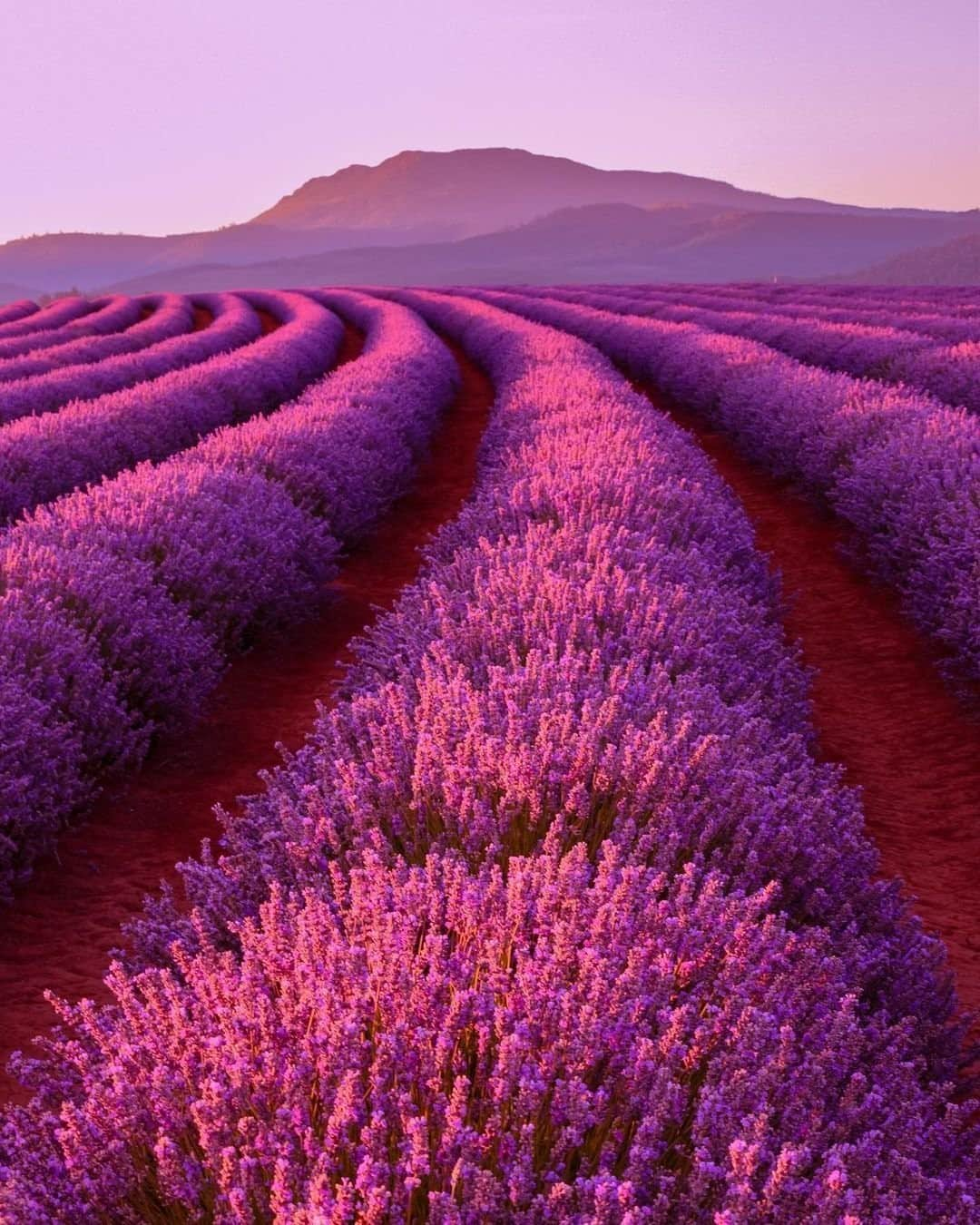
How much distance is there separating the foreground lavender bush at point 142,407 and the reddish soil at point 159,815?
2445 mm

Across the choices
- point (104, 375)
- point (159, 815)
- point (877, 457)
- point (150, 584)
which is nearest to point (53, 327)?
point (104, 375)

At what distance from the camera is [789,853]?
250cm

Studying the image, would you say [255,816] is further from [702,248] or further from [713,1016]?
[702,248]

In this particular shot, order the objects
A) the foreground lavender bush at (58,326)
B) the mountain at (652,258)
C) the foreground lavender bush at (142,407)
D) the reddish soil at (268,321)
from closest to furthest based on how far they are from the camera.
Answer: the foreground lavender bush at (142,407) → the foreground lavender bush at (58,326) → the reddish soil at (268,321) → the mountain at (652,258)

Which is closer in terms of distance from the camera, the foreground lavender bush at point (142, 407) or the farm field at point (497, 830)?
the farm field at point (497, 830)

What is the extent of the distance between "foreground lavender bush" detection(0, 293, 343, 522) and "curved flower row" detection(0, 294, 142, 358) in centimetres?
312

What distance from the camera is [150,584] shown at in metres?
5.21

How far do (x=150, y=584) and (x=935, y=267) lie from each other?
9790cm

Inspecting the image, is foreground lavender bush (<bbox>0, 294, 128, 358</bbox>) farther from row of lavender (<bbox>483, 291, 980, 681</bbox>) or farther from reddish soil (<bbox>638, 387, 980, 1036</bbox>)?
reddish soil (<bbox>638, 387, 980, 1036</bbox>)

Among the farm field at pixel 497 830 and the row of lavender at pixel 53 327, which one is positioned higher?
the row of lavender at pixel 53 327

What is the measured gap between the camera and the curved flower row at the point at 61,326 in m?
20.4

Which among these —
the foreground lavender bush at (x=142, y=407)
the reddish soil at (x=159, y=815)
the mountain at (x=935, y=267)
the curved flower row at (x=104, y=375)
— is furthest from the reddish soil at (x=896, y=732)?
the mountain at (x=935, y=267)

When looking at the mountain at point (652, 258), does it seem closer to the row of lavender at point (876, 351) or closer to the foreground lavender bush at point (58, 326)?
the foreground lavender bush at point (58, 326)

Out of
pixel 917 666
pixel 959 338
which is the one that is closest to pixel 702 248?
pixel 959 338
